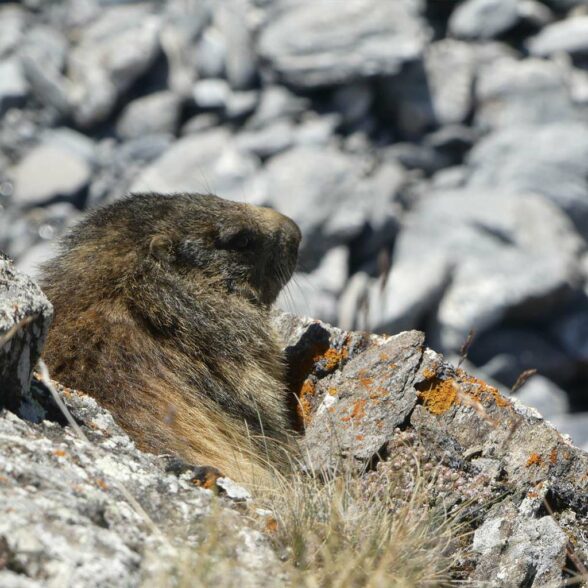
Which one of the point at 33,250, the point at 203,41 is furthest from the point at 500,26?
the point at 33,250

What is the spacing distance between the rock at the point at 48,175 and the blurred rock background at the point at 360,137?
0.07 meters

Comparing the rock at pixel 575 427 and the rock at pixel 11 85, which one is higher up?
the rock at pixel 11 85

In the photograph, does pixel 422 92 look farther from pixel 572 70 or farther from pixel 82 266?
pixel 82 266

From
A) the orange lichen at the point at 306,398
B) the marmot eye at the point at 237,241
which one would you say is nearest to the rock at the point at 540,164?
the marmot eye at the point at 237,241

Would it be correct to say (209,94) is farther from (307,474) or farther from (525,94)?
(307,474)

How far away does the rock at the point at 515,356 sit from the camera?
97.5 ft

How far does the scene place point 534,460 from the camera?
434cm

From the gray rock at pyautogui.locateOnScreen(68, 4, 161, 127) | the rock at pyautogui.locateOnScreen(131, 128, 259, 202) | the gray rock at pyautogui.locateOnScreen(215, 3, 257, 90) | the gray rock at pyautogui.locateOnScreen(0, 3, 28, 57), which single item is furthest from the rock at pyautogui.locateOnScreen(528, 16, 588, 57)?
the gray rock at pyautogui.locateOnScreen(0, 3, 28, 57)

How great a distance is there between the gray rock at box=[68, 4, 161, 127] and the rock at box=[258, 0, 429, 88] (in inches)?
154

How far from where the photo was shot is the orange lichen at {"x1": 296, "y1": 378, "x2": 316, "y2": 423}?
4.93m

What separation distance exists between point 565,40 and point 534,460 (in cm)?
3520

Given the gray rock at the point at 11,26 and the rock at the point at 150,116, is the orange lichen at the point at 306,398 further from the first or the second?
the gray rock at the point at 11,26

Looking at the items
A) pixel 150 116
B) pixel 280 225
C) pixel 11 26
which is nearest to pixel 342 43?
pixel 150 116

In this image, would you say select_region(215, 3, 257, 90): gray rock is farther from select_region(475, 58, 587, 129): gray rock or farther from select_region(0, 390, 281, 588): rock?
select_region(0, 390, 281, 588): rock
